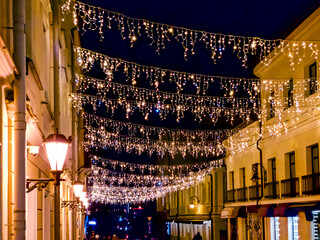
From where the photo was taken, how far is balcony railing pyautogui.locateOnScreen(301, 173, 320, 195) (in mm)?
22094

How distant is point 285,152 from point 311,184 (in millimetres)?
4222

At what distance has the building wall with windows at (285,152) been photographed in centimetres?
2292

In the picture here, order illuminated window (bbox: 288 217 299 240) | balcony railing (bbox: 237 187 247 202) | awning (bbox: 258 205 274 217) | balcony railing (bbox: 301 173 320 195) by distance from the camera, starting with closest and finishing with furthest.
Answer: balcony railing (bbox: 301 173 320 195) → illuminated window (bbox: 288 217 299 240) → awning (bbox: 258 205 274 217) → balcony railing (bbox: 237 187 247 202)

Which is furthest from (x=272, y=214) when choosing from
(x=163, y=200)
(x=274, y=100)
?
(x=163, y=200)

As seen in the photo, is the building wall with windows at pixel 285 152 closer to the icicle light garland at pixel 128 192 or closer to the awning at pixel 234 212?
the awning at pixel 234 212

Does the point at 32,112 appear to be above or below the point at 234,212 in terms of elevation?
above

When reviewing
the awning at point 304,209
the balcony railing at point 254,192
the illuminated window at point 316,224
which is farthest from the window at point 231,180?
the illuminated window at point 316,224

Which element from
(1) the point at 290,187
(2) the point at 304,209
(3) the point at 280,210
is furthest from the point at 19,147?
(1) the point at 290,187

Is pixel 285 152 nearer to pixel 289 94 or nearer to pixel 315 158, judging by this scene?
pixel 289 94

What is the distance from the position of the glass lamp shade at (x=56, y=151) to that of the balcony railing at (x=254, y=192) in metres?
21.6

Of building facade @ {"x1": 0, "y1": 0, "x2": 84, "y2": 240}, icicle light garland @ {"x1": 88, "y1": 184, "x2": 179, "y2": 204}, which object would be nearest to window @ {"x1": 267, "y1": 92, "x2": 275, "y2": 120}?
building facade @ {"x1": 0, "y1": 0, "x2": 84, "y2": 240}

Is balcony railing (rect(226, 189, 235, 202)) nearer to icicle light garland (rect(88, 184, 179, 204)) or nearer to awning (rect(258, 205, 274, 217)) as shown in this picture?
awning (rect(258, 205, 274, 217))

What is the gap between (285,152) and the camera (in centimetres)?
2684

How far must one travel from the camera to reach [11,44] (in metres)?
7.43
